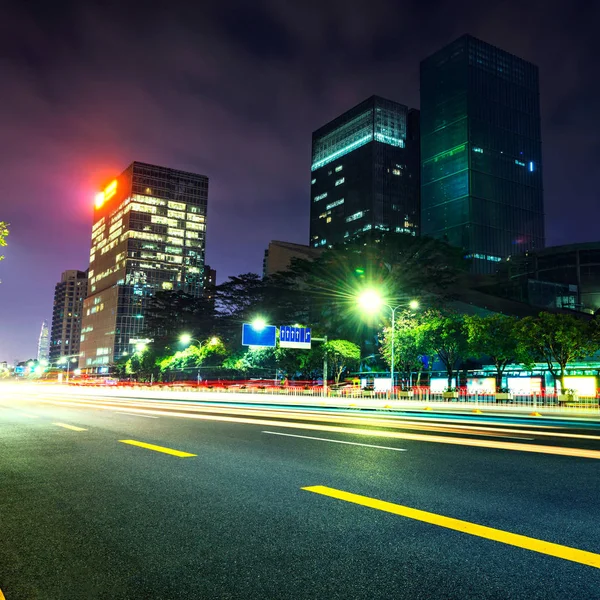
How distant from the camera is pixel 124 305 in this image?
590 ft

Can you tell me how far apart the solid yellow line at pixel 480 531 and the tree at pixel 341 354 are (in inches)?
1821

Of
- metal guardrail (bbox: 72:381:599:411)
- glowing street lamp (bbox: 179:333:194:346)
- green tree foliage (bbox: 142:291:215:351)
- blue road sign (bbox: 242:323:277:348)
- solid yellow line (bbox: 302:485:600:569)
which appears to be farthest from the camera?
green tree foliage (bbox: 142:291:215:351)

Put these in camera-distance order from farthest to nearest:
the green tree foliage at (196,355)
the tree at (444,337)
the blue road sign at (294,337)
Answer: the green tree foliage at (196,355) < the tree at (444,337) < the blue road sign at (294,337)

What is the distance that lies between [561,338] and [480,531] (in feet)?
120

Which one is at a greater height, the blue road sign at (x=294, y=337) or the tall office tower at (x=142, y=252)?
the tall office tower at (x=142, y=252)

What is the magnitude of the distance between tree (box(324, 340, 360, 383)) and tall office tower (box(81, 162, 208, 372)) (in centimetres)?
13571

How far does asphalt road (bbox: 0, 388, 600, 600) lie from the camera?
3.55 metres

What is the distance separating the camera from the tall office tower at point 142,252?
180625 millimetres

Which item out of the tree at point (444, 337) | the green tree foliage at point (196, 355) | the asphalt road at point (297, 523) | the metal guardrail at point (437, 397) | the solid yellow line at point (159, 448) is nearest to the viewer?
the asphalt road at point (297, 523)

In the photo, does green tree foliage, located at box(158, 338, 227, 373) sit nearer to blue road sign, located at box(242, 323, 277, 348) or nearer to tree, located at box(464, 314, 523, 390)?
blue road sign, located at box(242, 323, 277, 348)

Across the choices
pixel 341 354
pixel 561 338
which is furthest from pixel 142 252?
pixel 561 338

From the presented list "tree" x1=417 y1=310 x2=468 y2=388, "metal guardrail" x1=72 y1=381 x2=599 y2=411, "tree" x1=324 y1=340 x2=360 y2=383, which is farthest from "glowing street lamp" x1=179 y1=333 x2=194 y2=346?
"tree" x1=417 y1=310 x2=468 y2=388

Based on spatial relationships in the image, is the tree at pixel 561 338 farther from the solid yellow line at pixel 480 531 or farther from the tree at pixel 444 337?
the solid yellow line at pixel 480 531

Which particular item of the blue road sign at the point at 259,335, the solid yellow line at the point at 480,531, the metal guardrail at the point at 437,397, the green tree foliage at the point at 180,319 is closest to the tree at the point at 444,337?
the metal guardrail at the point at 437,397
